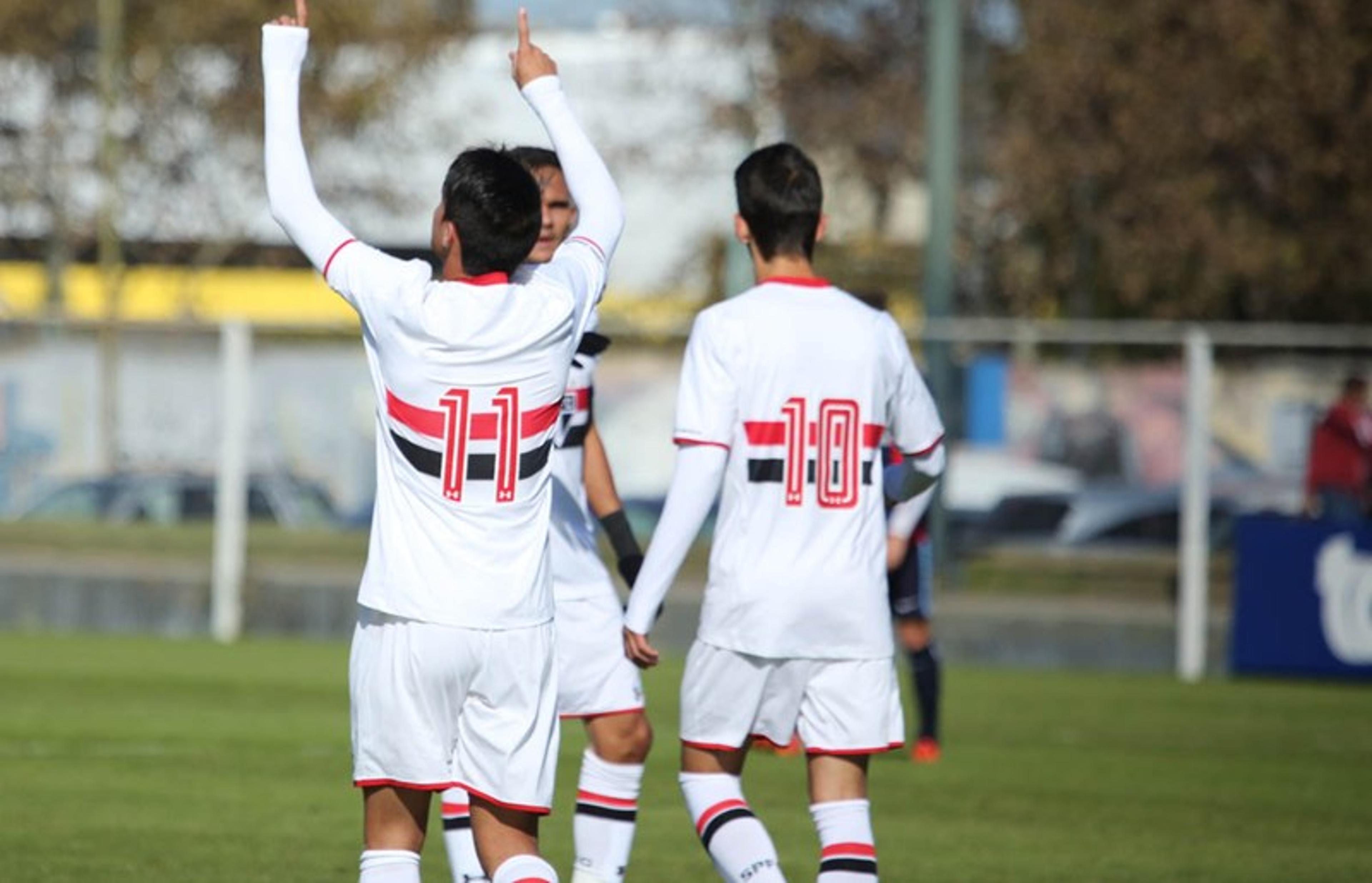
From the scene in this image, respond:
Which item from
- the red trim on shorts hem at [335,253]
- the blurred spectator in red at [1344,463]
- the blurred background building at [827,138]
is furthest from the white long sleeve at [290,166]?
the blurred background building at [827,138]

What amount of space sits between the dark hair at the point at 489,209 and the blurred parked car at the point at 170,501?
15.3m

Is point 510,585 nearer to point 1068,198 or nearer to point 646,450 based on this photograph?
point 646,450

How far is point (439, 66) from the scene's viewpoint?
3284 centimetres

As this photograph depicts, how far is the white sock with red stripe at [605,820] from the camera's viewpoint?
7621 mm

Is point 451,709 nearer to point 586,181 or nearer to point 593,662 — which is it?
point 586,181

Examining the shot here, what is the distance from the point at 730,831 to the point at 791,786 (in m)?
5.12

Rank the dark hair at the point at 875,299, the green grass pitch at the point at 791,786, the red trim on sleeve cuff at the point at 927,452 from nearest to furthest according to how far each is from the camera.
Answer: the red trim on sleeve cuff at the point at 927,452
the green grass pitch at the point at 791,786
the dark hair at the point at 875,299

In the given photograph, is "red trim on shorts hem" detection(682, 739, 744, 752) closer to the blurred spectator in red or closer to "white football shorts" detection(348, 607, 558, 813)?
"white football shorts" detection(348, 607, 558, 813)

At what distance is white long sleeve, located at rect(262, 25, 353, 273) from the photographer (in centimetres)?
546

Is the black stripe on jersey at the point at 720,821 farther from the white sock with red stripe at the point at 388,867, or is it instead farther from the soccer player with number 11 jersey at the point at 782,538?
the white sock with red stripe at the point at 388,867

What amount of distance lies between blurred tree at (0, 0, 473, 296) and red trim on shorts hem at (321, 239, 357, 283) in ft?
85.5

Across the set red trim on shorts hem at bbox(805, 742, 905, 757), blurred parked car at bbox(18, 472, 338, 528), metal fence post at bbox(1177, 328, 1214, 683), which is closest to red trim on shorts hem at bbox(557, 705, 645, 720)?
red trim on shorts hem at bbox(805, 742, 905, 757)

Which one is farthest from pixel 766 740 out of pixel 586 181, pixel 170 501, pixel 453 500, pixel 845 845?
pixel 170 501

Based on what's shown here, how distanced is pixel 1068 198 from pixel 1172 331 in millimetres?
11673
